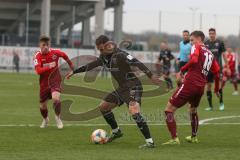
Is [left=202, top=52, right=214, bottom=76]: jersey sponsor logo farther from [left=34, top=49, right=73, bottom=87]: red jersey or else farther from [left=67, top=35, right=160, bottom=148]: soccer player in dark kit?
[left=34, top=49, right=73, bottom=87]: red jersey

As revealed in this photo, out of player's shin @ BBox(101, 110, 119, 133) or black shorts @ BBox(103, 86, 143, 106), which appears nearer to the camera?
black shorts @ BBox(103, 86, 143, 106)

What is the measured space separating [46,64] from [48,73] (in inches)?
9.2

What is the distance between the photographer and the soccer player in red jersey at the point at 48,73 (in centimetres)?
1386

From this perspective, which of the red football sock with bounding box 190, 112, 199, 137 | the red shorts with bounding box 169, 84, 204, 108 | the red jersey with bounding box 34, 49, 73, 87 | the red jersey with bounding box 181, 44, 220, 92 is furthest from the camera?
the red jersey with bounding box 34, 49, 73, 87

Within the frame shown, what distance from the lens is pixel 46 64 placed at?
1395 cm

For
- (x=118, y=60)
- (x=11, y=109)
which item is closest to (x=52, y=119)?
(x=11, y=109)

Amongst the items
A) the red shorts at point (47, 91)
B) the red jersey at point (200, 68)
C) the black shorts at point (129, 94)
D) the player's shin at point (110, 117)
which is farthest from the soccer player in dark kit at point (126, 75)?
the red shorts at point (47, 91)

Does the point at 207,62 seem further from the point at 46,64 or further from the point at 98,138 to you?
the point at 46,64

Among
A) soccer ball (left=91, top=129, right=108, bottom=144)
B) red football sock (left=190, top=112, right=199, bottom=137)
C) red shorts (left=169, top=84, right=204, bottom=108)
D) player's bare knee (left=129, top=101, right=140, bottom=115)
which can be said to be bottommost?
soccer ball (left=91, top=129, right=108, bottom=144)

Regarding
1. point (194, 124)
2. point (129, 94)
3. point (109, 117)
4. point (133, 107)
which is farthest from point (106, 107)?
point (194, 124)

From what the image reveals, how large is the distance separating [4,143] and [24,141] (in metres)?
0.45

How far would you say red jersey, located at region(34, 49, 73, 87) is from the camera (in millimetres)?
13836

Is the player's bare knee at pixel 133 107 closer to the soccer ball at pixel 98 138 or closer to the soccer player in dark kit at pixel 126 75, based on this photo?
the soccer player in dark kit at pixel 126 75

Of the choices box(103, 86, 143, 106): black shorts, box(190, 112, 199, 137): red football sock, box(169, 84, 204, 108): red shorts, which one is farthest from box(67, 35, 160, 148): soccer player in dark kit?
box(190, 112, 199, 137): red football sock
